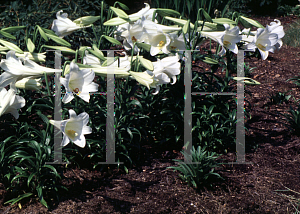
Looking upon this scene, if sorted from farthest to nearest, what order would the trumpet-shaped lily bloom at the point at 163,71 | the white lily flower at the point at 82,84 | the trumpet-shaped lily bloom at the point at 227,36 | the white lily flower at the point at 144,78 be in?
the trumpet-shaped lily bloom at the point at 227,36 → the trumpet-shaped lily bloom at the point at 163,71 → the white lily flower at the point at 144,78 → the white lily flower at the point at 82,84

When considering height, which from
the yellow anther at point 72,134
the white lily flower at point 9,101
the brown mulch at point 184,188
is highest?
the white lily flower at point 9,101

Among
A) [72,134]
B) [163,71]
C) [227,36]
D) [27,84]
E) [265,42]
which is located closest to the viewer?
[72,134]

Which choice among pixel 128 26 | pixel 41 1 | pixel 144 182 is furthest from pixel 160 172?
pixel 41 1

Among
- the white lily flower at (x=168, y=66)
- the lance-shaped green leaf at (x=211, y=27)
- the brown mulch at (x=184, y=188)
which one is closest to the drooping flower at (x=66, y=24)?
the white lily flower at (x=168, y=66)

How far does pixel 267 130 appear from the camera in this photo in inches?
135

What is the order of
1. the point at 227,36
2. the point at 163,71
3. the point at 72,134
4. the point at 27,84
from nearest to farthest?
the point at 72,134 → the point at 27,84 → the point at 163,71 → the point at 227,36

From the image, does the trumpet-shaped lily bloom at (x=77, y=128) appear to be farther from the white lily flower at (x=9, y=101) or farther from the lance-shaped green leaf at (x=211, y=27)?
the lance-shaped green leaf at (x=211, y=27)

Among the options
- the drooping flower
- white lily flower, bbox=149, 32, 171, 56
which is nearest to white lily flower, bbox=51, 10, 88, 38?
the drooping flower

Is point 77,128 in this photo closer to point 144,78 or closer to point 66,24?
point 144,78

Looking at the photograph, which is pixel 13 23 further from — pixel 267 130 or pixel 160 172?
pixel 267 130

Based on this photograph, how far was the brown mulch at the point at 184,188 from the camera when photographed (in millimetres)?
2311

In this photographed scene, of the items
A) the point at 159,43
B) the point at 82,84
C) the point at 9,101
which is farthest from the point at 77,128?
the point at 159,43

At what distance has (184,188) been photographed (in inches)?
99.6

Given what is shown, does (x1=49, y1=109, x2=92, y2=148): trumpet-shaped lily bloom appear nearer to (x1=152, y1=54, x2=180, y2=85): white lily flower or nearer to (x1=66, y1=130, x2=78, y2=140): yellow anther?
(x1=66, y1=130, x2=78, y2=140): yellow anther
